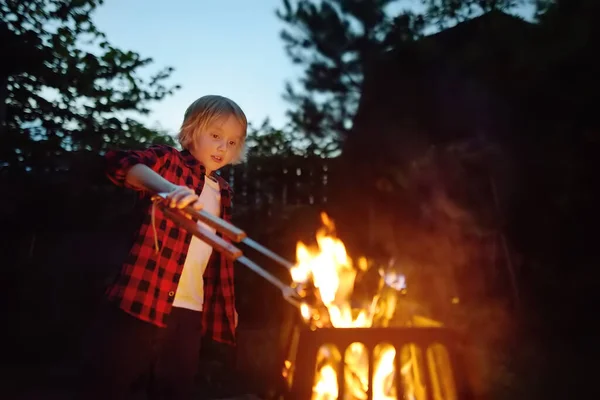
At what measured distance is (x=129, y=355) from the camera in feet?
7.12

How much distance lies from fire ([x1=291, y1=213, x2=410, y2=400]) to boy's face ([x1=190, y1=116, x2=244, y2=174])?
766 millimetres

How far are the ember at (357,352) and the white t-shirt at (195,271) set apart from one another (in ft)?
1.74

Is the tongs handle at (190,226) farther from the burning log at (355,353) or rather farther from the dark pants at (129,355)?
the dark pants at (129,355)

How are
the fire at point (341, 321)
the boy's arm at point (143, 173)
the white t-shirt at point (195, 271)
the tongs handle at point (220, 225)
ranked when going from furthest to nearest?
the fire at point (341, 321) < the white t-shirt at point (195, 271) < the boy's arm at point (143, 173) < the tongs handle at point (220, 225)

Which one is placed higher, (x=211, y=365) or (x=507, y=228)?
(x=507, y=228)

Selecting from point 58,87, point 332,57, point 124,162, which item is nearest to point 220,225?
point 124,162

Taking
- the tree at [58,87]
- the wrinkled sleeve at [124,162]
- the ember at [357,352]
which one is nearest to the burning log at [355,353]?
the ember at [357,352]

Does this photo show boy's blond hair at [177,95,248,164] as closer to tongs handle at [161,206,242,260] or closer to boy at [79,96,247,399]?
boy at [79,96,247,399]

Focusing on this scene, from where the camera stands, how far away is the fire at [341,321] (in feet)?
9.30

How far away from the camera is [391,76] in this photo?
8.20 metres

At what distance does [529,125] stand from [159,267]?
189 inches

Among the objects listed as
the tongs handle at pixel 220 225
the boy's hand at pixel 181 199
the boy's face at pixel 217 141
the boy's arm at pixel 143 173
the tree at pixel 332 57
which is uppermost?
the tree at pixel 332 57

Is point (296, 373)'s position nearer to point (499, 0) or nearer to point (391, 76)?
point (499, 0)

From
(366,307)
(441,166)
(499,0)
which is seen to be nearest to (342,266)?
(366,307)
